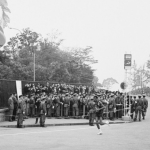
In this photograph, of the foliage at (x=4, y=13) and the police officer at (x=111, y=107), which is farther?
the police officer at (x=111, y=107)

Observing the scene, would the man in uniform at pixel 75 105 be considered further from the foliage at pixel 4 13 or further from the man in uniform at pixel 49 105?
the foliage at pixel 4 13

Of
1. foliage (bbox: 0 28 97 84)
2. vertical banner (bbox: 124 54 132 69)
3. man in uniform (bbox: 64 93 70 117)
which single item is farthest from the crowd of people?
foliage (bbox: 0 28 97 84)

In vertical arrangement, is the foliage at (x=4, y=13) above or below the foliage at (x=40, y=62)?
below

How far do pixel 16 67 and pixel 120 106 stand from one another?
70.3ft

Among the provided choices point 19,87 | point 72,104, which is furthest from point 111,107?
point 19,87

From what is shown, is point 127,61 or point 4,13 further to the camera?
point 127,61

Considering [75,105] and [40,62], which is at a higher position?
[40,62]

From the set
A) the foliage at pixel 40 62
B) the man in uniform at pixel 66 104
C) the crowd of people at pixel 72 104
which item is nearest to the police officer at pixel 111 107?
the crowd of people at pixel 72 104

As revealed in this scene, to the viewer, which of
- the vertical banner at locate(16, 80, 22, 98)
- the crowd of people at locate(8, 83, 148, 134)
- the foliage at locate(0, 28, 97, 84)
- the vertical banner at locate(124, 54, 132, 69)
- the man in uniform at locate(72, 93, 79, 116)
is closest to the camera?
the crowd of people at locate(8, 83, 148, 134)

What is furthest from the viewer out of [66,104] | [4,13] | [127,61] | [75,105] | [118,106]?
[118,106]

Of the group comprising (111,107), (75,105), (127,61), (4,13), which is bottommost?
(111,107)

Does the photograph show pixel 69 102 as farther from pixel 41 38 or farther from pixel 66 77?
pixel 41 38

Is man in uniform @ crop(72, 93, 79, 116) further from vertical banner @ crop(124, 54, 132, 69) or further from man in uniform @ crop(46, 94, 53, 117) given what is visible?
vertical banner @ crop(124, 54, 132, 69)

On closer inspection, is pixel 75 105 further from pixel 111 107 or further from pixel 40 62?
pixel 40 62
